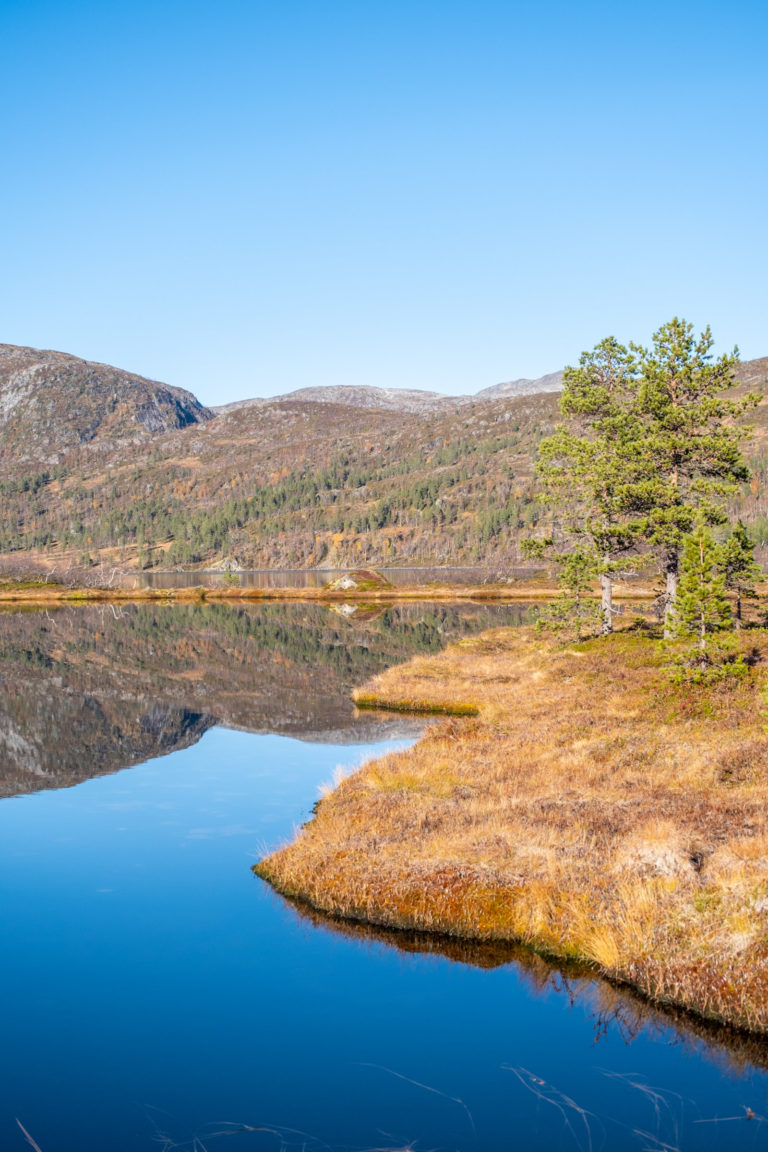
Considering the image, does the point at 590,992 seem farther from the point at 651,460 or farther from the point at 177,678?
the point at 177,678

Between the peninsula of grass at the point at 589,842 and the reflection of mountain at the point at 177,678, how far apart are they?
12524 mm

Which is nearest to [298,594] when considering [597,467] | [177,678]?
[177,678]

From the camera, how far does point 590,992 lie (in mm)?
14594

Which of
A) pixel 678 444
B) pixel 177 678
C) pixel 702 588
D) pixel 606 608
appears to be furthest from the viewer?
pixel 177 678

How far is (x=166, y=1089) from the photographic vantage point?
1238cm

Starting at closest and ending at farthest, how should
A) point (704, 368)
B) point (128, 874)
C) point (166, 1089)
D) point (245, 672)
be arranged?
point (166, 1089) → point (128, 874) → point (704, 368) → point (245, 672)

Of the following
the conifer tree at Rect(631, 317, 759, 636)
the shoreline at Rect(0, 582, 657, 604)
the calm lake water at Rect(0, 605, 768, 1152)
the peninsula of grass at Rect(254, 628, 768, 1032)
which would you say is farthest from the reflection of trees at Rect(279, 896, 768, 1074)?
the shoreline at Rect(0, 582, 657, 604)

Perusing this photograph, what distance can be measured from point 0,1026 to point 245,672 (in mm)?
45345

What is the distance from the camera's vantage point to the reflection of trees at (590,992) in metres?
12.7

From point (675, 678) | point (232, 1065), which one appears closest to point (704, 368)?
point (675, 678)

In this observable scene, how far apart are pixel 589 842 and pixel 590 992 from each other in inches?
162

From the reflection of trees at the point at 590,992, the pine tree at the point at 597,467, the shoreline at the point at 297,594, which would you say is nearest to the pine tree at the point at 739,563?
the pine tree at the point at 597,467

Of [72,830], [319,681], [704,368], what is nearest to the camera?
[72,830]

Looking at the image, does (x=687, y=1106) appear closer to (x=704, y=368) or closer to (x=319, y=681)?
(x=704, y=368)
